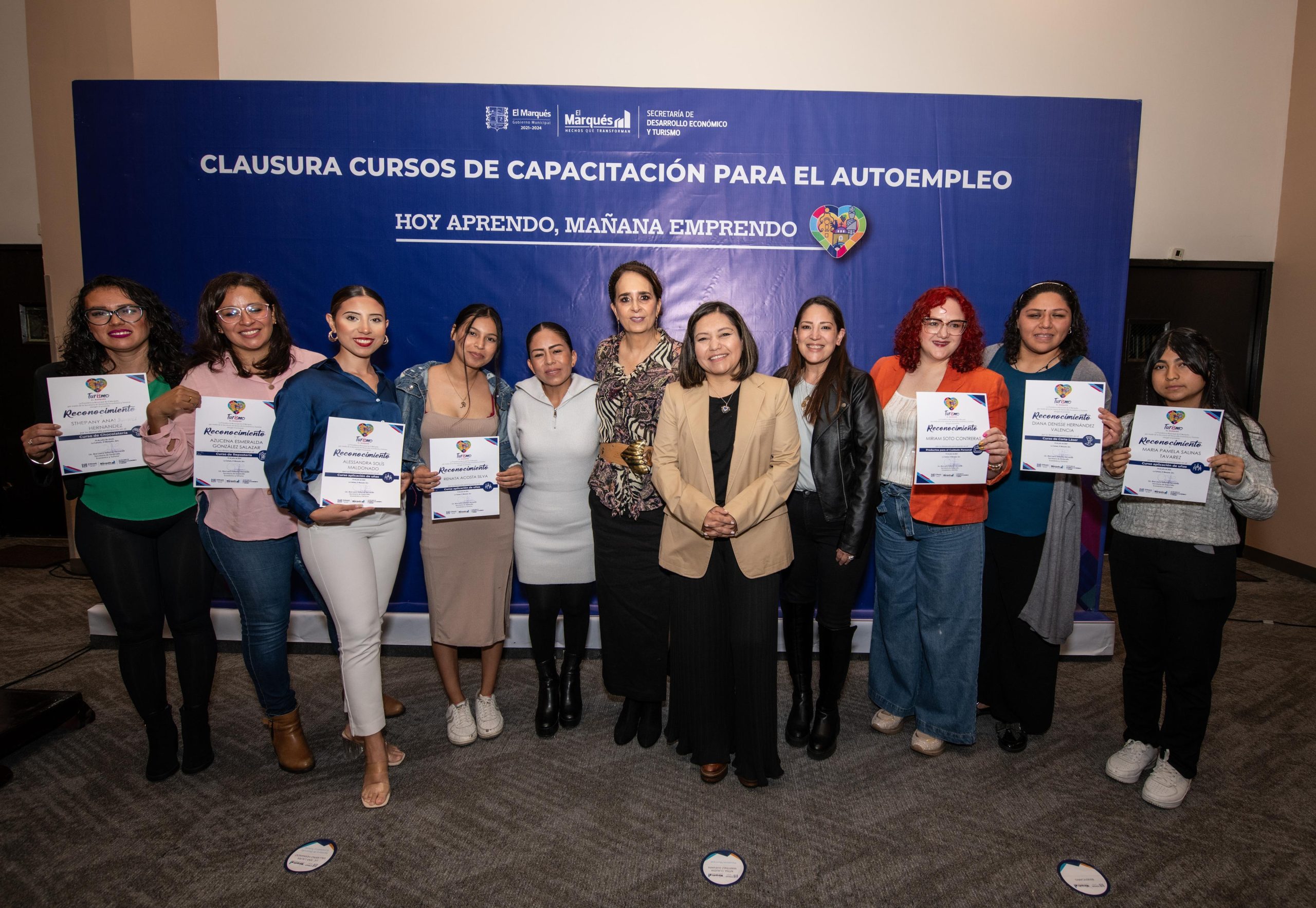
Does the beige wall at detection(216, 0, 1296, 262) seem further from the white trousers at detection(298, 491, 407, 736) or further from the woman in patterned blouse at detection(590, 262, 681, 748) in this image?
the white trousers at detection(298, 491, 407, 736)

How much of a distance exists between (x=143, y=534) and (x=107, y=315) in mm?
807

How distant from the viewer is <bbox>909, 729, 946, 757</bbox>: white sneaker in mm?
2785

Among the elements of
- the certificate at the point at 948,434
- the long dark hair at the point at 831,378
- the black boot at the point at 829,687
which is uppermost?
the long dark hair at the point at 831,378

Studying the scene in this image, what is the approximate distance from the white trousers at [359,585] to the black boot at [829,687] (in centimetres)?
172

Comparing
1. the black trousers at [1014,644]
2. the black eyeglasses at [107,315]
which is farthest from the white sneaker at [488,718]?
the black trousers at [1014,644]

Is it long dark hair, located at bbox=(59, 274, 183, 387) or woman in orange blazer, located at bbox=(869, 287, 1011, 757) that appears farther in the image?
woman in orange blazer, located at bbox=(869, 287, 1011, 757)

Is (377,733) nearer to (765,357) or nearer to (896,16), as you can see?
(765,357)

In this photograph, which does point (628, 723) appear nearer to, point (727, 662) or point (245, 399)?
point (727, 662)

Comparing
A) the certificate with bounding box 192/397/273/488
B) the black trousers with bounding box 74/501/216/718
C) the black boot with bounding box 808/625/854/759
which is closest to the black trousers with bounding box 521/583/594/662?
the black boot with bounding box 808/625/854/759

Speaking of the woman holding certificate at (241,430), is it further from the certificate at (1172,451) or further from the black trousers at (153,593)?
the certificate at (1172,451)

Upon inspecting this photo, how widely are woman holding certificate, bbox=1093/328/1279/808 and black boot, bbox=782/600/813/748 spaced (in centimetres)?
118

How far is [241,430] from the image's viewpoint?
94.2 inches

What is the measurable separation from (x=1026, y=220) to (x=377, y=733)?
399cm

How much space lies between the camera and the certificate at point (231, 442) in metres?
2.36
